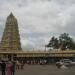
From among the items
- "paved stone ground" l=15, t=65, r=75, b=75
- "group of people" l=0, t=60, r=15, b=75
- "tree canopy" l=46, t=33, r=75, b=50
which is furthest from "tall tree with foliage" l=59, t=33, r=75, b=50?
"group of people" l=0, t=60, r=15, b=75

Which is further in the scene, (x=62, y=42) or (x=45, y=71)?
(x=62, y=42)

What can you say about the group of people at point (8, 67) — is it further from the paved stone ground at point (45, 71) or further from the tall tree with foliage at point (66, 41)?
the tall tree with foliage at point (66, 41)

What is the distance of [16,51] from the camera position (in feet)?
364

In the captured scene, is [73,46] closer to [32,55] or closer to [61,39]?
[61,39]

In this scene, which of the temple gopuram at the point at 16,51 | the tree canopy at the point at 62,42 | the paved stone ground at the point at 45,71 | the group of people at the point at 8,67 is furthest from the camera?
the tree canopy at the point at 62,42

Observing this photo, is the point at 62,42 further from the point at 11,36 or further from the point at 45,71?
the point at 45,71

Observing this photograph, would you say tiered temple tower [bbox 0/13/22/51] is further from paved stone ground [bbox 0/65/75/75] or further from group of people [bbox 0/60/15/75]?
group of people [bbox 0/60/15/75]

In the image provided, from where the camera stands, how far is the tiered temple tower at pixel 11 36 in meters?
125

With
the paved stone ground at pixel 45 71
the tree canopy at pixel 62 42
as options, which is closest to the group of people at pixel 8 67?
the paved stone ground at pixel 45 71

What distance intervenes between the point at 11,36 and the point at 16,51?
15.6m

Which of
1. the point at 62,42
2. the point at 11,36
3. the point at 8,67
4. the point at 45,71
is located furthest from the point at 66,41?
the point at 8,67

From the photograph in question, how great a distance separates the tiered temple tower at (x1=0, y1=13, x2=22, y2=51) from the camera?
12519cm

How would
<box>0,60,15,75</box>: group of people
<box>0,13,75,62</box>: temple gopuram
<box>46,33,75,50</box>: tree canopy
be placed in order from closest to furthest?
<box>0,60,15,75</box>: group of people
<box>0,13,75,62</box>: temple gopuram
<box>46,33,75,50</box>: tree canopy

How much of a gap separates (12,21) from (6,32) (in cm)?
532
